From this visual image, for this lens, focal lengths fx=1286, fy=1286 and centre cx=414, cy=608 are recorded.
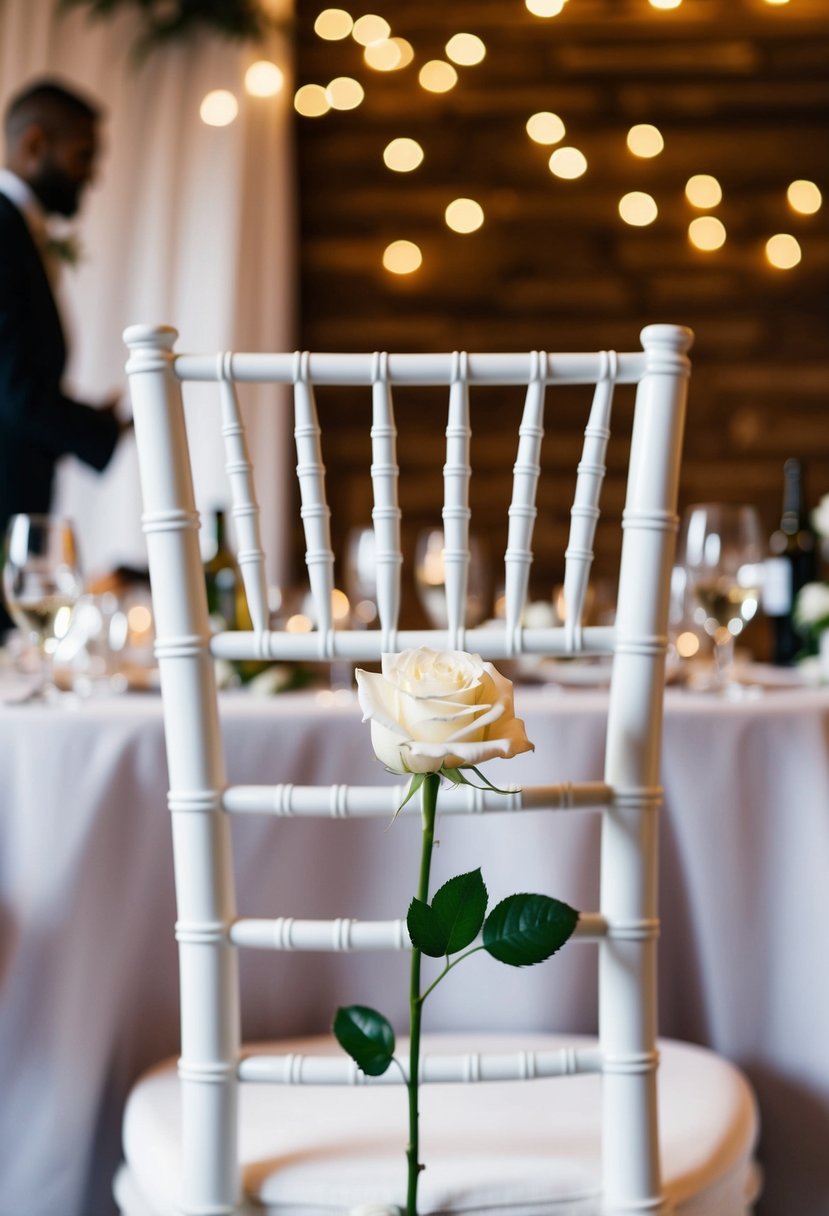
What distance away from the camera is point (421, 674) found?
2.20 feet

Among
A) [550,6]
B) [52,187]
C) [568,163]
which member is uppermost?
[550,6]

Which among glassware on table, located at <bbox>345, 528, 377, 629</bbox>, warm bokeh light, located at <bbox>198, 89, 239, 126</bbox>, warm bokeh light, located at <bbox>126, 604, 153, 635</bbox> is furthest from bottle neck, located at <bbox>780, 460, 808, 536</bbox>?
→ warm bokeh light, located at <bbox>198, 89, 239, 126</bbox>

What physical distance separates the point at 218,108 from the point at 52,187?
1012 millimetres

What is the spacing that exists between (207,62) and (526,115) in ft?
2.89

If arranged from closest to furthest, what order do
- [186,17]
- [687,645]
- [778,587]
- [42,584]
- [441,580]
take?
1. [42,584]
2. [687,645]
3. [441,580]
4. [778,587]
5. [186,17]

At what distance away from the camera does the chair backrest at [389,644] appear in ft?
2.57

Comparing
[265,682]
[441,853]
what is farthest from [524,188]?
[441,853]

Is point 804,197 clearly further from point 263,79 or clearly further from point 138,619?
point 138,619

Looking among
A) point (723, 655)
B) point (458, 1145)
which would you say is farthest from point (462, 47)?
point (458, 1145)

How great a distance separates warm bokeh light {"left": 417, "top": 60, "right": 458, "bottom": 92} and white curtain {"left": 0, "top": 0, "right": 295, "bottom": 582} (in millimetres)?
371

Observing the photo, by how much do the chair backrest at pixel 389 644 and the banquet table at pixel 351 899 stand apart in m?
0.29

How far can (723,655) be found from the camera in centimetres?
134

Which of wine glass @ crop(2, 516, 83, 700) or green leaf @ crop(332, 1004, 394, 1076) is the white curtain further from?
green leaf @ crop(332, 1004, 394, 1076)

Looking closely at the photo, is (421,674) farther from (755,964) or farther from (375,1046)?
(755,964)
